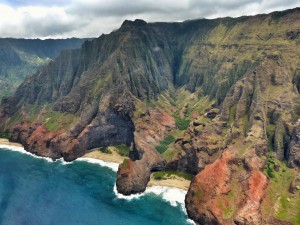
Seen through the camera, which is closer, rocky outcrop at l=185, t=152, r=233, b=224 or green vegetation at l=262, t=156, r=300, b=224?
green vegetation at l=262, t=156, r=300, b=224

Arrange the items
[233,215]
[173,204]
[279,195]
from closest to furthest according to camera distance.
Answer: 1. [233,215]
2. [279,195]
3. [173,204]

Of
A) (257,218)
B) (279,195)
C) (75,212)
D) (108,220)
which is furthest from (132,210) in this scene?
(279,195)

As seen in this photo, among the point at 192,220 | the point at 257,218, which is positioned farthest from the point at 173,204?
the point at 257,218

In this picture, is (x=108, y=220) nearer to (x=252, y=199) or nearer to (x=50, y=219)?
(x=50, y=219)

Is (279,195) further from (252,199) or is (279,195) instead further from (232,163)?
(232,163)

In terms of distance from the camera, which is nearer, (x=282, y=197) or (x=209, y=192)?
(x=282, y=197)

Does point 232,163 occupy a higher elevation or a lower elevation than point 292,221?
higher

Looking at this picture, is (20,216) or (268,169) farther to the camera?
(268,169)

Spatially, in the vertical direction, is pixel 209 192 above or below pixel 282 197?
above

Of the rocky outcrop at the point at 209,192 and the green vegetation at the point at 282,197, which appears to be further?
the rocky outcrop at the point at 209,192

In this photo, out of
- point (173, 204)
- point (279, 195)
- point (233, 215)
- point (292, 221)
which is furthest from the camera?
point (173, 204)
